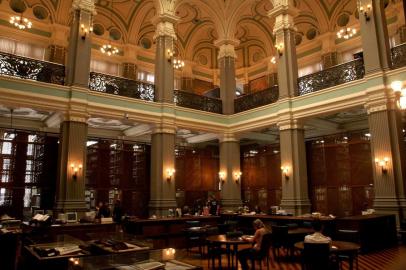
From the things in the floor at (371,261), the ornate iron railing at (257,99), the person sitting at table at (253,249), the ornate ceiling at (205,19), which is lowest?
the floor at (371,261)

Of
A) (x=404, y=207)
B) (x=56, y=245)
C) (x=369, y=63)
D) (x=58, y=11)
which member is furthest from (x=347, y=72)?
(x=58, y=11)

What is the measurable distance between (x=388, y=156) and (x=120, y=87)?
10414 millimetres

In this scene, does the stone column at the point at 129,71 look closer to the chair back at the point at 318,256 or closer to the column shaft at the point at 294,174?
the column shaft at the point at 294,174

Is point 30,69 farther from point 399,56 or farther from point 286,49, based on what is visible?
point 399,56

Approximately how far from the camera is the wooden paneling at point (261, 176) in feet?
61.2

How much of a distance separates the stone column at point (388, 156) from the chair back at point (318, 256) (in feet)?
20.4

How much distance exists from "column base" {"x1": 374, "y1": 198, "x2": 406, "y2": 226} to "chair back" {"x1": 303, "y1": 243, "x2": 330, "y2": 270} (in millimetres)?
6177

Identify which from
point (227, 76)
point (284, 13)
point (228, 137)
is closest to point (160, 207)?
point (228, 137)

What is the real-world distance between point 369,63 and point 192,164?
10.6 m

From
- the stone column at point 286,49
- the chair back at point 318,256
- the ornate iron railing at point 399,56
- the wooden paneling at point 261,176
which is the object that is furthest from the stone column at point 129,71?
the chair back at point 318,256

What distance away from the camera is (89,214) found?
12039 mm

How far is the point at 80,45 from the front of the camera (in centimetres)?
1314

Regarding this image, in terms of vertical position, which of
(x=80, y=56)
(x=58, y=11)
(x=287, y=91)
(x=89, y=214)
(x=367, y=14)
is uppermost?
(x=58, y=11)

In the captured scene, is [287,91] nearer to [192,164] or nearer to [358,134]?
[358,134]
